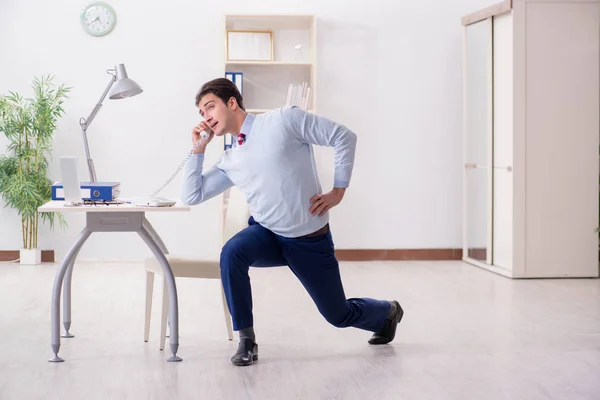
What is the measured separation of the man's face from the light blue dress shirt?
77mm

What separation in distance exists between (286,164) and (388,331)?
3.25ft

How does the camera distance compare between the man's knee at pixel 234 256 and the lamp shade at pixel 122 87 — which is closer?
the man's knee at pixel 234 256

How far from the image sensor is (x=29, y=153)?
7.04 meters

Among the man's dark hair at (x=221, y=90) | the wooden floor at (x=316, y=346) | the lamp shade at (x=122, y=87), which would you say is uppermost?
the lamp shade at (x=122, y=87)

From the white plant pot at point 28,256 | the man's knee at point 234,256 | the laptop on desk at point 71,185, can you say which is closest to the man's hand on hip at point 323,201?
the man's knee at point 234,256

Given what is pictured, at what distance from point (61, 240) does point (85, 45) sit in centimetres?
158

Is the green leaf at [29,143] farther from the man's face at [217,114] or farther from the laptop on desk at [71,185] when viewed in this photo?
the man's face at [217,114]

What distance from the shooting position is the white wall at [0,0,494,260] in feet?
24.0

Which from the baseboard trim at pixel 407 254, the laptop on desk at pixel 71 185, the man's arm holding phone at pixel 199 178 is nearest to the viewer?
the man's arm holding phone at pixel 199 178

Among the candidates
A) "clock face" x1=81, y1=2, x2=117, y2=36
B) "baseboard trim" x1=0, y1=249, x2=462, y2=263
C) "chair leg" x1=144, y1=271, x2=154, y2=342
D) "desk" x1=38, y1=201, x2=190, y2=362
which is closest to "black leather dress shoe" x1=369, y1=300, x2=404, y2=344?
"desk" x1=38, y1=201, x2=190, y2=362

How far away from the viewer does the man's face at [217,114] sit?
3.81m

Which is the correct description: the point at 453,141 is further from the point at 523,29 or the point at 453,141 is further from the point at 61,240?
the point at 61,240

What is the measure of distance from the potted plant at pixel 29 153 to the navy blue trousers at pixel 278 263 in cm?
357

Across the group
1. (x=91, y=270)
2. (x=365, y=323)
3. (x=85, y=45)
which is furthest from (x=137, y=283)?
(x=365, y=323)
